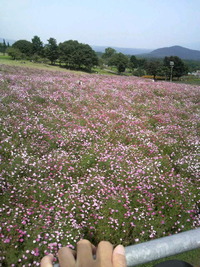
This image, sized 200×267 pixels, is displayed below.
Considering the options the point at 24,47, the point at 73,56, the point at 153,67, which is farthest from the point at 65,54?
the point at 153,67

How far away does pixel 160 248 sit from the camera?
1494 millimetres

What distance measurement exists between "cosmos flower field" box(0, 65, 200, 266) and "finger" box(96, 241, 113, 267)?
3.03 meters

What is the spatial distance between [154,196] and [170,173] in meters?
1.40

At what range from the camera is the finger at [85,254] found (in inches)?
48.4

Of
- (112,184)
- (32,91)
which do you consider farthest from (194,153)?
(32,91)

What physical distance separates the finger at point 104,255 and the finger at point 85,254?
0.06m

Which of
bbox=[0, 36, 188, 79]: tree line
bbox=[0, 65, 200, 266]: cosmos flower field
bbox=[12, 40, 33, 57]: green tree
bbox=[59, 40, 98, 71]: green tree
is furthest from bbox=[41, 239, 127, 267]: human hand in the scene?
bbox=[12, 40, 33, 57]: green tree

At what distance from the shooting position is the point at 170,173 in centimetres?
683

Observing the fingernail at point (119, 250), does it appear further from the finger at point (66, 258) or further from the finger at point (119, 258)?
the finger at point (66, 258)

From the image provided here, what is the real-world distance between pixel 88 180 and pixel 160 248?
14.8 feet

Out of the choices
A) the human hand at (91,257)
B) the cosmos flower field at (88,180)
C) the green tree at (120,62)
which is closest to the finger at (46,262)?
the human hand at (91,257)

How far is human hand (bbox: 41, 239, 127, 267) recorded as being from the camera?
1207mm

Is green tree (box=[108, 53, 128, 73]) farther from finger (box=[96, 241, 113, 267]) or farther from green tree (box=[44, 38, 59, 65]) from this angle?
finger (box=[96, 241, 113, 267])

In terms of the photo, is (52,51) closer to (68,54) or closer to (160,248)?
(68,54)
